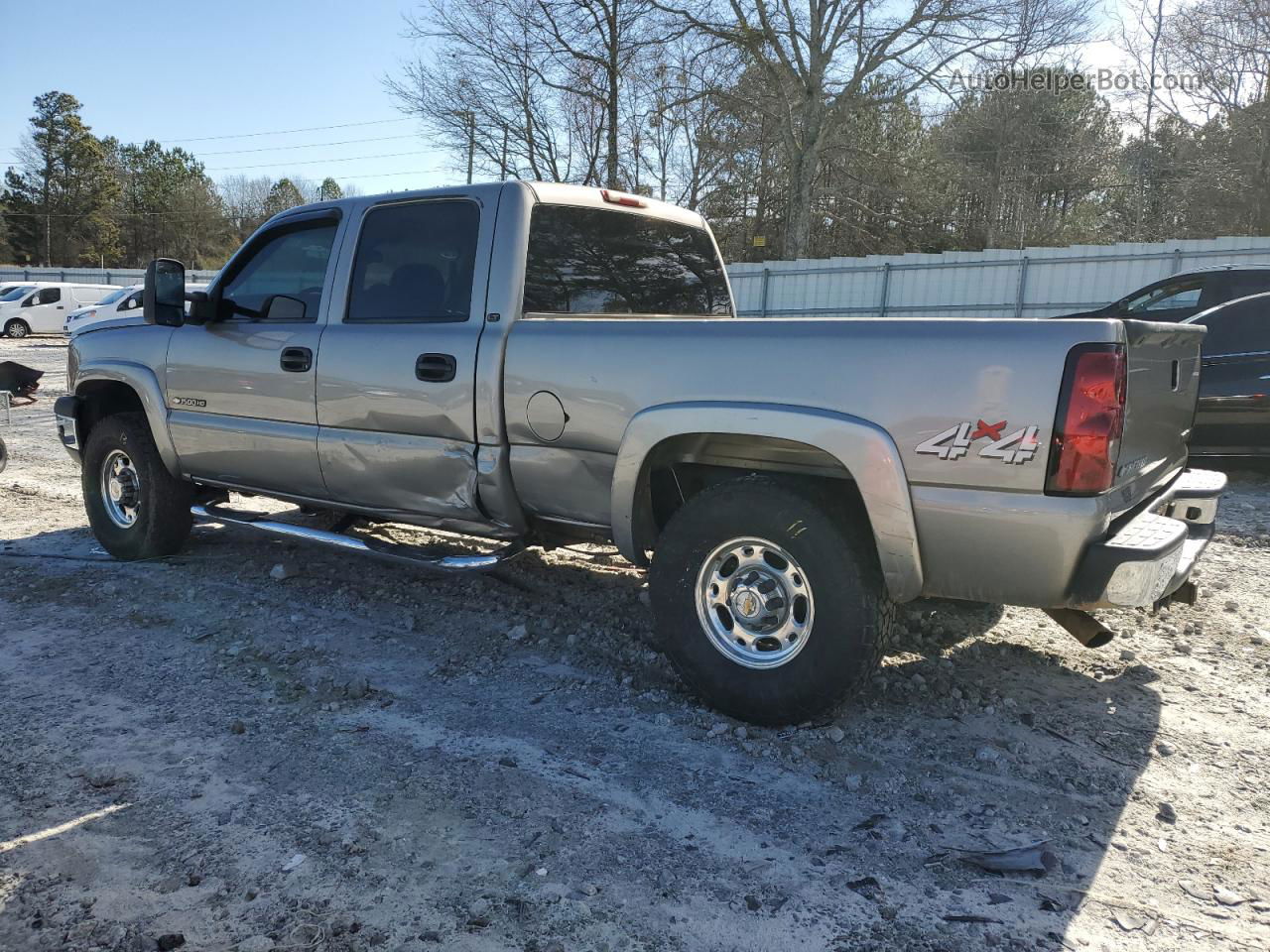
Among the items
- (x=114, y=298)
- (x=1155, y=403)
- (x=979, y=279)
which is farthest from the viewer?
(x=114, y=298)

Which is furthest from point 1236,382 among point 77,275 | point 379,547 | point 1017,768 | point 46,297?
point 77,275

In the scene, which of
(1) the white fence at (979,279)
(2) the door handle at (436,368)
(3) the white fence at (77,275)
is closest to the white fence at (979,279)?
(1) the white fence at (979,279)

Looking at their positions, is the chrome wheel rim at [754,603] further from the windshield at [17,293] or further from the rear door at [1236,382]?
the windshield at [17,293]

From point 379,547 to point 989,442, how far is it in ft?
9.17

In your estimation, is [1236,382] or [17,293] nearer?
[1236,382]

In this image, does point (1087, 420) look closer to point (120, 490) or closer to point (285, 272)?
point (285, 272)

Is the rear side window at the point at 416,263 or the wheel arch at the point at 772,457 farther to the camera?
the rear side window at the point at 416,263

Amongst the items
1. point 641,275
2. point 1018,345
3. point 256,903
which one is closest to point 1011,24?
point 641,275

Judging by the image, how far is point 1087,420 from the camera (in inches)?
107

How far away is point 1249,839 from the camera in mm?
2748

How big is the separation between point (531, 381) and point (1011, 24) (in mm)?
22775

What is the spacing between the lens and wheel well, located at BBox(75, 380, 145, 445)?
18.3 feet

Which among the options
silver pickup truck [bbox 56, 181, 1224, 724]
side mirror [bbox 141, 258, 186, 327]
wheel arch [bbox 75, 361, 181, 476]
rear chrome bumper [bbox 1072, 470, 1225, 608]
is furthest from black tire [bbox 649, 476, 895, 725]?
wheel arch [bbox 75, 361, 181, 476]

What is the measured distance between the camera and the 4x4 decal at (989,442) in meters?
2.77
